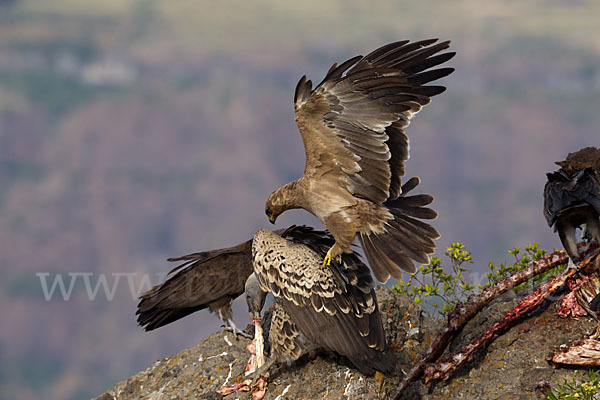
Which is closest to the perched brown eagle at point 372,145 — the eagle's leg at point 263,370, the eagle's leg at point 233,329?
the eagle's leg at point 263,370

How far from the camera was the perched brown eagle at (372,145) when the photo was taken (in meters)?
5.88

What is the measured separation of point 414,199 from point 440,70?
4.12 feet

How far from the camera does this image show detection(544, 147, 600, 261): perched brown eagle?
208 inches

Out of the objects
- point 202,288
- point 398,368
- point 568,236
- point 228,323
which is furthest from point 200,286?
point 568,236

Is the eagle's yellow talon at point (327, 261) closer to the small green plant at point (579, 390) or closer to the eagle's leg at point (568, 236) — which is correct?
the eagle's leg at point (568, 236)

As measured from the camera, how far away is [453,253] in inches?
297

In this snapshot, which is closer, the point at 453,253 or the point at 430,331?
the point at 430,331

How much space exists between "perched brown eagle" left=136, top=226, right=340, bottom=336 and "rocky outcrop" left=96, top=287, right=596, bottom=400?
0.53 metres

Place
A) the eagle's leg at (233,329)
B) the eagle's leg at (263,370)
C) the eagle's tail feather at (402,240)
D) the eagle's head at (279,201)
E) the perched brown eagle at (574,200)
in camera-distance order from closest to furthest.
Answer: the perched brown eagle at (574,200)
the eagle's tail feather at (402,240)
the eagle's leg at (263,370)
the eagle's head at (279,201)
the eagle's leg at (233,329)

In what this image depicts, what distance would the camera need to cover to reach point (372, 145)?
6.02 m

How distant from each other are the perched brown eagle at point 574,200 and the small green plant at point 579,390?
1036mm

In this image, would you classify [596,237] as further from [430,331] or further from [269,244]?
[269,244]

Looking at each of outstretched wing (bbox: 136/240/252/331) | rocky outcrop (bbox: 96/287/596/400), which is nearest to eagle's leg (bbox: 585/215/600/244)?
rocky outcrop (bbox: 96/287/596/400)

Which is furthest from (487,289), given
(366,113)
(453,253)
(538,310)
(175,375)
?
(175,375)
